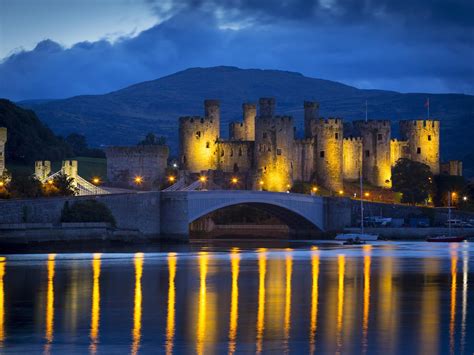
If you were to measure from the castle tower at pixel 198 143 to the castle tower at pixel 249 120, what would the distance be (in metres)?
5.03

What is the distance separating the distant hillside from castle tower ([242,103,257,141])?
16.2 m

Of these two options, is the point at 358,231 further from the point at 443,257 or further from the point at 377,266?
the point at 377,266

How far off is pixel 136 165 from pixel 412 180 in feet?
69.6

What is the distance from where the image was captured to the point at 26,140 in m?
102

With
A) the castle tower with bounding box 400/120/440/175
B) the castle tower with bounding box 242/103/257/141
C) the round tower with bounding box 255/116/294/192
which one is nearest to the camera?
the round tower with bounding box 255/116/294/192

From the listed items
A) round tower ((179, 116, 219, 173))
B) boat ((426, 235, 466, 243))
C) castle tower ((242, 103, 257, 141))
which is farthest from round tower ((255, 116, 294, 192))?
boat ((426, 235, 466, 243))

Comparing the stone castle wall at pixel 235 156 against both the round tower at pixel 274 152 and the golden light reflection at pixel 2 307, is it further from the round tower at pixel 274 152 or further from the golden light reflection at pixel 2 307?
the golden light reflection at pixel 2 307

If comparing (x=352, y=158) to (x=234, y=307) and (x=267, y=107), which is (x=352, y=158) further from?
(x=234, y=307)

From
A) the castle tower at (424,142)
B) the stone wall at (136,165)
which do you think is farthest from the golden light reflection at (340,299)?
the castle tower at (424,142)

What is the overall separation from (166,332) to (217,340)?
168 centimetres

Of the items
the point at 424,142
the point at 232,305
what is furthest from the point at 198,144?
the point at 232,305

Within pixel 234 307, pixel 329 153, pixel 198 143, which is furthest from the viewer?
pixel 329 153

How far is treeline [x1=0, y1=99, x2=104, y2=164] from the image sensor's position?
101 meters

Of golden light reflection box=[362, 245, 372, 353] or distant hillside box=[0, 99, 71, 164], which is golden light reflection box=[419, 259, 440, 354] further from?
distant hillside box=[0, 99, 71, 164]
